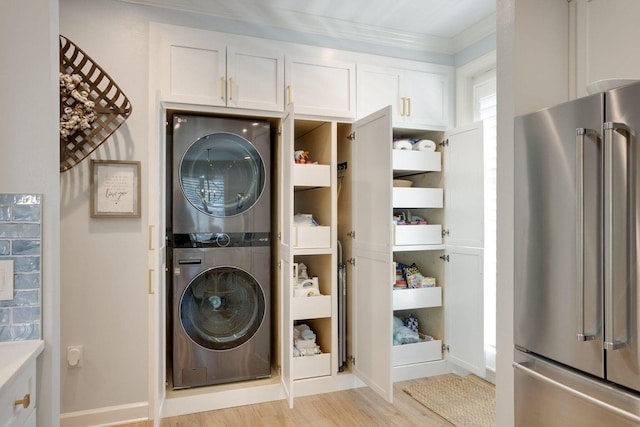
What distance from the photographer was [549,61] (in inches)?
70.7

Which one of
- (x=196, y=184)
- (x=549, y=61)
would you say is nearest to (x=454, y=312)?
(x=549, y=61)

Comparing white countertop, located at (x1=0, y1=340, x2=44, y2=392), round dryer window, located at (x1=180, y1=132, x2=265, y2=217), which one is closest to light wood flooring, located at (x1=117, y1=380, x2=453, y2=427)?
round dryer window, located at (x1=180, y1=132, x2=265, y2=217)

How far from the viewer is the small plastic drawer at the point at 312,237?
281 cm

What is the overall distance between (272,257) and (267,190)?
550 millimetres

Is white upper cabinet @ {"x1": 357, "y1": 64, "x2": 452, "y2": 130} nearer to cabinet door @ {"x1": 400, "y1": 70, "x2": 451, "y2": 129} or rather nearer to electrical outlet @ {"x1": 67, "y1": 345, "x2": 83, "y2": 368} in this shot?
cabinet door @ {"x1": 400, "y1": 70, "x2": 451, "y2": 129}

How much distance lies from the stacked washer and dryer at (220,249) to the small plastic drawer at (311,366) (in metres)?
0.20

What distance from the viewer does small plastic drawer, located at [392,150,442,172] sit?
300 centimetres

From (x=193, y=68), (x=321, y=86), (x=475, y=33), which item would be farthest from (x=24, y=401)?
(x=475, y=33)

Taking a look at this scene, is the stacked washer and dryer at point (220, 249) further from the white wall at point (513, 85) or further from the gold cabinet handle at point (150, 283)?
the white wall at point (513, 85)

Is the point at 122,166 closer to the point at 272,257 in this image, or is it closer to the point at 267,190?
the point at 267,190

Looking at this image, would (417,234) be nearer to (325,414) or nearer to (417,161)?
(417,161)

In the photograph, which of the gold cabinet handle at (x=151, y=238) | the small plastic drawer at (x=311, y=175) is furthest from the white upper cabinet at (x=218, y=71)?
the gold cabinet handle at (x=151, y=238)

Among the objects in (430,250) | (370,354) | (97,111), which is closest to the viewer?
(97,111)

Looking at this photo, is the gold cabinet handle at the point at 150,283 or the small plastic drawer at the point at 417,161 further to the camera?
the small plastic drawer at the point at 417,161
